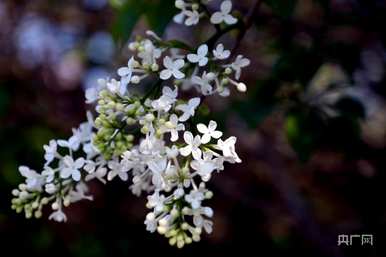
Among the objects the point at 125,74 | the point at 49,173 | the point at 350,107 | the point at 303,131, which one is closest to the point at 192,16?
the point at 125,74

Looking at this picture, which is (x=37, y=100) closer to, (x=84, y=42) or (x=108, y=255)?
(x=84, y=42)

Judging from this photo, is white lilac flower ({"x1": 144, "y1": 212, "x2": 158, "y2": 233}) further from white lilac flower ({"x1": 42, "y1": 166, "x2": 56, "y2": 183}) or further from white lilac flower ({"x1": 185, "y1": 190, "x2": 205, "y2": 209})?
white lilac flower ({"x1": 42, "y1": 166, "x2": 56, "y2": 183})

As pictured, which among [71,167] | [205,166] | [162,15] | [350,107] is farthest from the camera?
[350,107]

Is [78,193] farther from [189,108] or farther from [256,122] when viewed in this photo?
[256,122]

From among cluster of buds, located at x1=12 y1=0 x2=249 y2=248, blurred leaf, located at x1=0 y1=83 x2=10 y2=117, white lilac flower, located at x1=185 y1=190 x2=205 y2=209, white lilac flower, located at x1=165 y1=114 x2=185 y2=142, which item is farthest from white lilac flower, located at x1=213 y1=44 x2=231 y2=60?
blurred leaf, located at x1=0 y1=83 x2=10 y2=117

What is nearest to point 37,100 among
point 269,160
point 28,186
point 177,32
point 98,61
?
point 98,61
